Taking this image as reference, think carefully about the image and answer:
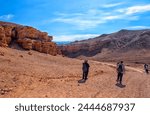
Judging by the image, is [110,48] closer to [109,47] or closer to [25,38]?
[109,47]

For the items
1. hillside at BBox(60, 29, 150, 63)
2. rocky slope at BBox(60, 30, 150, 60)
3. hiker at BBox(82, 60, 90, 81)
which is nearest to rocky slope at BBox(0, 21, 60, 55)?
hiker at BBox(82, 60, 90, 81)

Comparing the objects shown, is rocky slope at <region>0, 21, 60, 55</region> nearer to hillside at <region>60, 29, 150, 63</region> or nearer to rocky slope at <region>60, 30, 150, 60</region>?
hillside at <region>60, 29, 150, 63</region>

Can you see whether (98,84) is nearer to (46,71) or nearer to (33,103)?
(46,71)

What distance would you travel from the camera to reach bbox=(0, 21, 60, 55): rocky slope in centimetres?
3922

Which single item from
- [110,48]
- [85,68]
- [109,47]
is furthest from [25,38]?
[109,47]

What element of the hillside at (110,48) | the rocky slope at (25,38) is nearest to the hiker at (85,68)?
the rocky slope at (25,38)

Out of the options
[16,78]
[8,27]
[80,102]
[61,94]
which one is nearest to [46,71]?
[16,78]

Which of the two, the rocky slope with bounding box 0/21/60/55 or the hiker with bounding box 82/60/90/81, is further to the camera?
the rocky slope with bounding box 0/21/60/55

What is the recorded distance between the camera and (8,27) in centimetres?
3975

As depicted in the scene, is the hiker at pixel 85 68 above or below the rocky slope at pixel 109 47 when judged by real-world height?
below

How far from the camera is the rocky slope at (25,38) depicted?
3922cm

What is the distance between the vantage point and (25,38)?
134ft

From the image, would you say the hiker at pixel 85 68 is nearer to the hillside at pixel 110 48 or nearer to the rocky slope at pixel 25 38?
the rocky slope at pixel 25 38

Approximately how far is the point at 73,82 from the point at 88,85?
1225 mm
